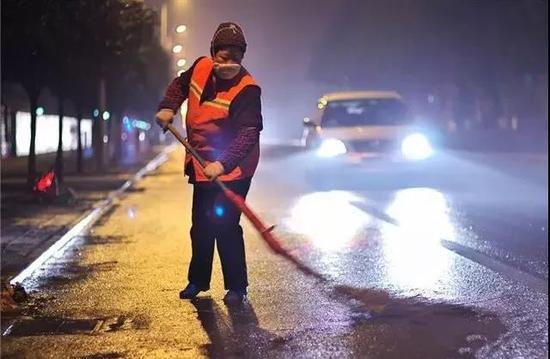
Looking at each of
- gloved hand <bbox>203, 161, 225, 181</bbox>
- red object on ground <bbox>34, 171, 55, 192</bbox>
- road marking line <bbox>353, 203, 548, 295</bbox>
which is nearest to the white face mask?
gloved hand <bbox>203, 161, 225, 181</bbox>

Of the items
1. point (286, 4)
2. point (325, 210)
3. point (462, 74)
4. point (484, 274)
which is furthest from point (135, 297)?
point (462, 74)

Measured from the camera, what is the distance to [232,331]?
6.31 meters

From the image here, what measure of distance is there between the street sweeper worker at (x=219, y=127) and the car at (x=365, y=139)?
40.8 ft

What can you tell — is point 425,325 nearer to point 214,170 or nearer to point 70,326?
point 214,170

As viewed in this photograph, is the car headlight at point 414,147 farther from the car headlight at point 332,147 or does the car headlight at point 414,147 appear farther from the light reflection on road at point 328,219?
the light reflection on road at point 328,219

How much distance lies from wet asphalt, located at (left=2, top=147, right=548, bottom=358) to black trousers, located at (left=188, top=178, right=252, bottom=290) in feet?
0.74

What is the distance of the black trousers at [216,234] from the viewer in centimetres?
695

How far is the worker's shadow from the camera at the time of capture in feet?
19.1

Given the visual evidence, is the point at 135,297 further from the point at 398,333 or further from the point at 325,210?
the point at 325,210

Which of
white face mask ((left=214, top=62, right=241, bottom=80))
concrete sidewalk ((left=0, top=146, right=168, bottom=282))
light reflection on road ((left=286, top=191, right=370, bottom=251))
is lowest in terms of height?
concrete sidewalk ((left=0, top=146, right=168, bottom=282))

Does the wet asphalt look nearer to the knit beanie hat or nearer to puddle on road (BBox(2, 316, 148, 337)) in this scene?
puddle on road (BBox(2, 316, 148, 337))

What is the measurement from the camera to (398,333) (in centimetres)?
622

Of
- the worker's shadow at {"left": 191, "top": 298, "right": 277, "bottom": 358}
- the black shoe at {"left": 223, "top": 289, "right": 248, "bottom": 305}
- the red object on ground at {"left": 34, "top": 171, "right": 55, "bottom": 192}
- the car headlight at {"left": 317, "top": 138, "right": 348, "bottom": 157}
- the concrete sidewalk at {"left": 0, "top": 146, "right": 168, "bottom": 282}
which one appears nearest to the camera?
the worker's shadow at {"left": 191, "top": 298, "right": 277, "bottom": 358}

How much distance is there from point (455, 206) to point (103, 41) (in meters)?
8.24
